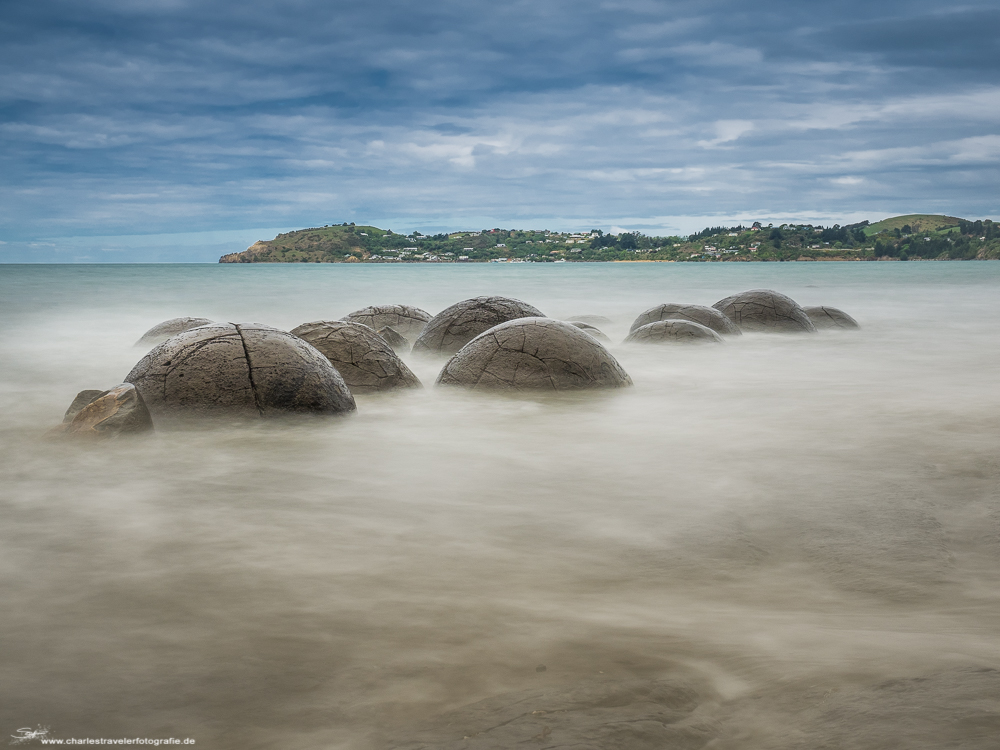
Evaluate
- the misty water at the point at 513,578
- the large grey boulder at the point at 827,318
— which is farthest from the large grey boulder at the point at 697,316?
the misty water at the point at 513,578

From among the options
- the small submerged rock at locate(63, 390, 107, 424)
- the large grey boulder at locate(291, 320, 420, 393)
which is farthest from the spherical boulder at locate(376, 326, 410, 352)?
the small submerged rock at locate(63, 390, 107, 424)

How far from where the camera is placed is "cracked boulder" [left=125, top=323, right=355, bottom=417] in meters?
7.06

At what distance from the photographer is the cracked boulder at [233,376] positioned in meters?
7.06

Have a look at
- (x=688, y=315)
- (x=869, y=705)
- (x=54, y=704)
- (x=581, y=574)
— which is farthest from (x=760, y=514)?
(x=688, y=315)

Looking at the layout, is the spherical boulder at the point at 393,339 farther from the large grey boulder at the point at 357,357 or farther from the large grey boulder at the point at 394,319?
the large grey boulder at the point at 357,357

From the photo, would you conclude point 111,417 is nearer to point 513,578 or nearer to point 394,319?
point 513,578

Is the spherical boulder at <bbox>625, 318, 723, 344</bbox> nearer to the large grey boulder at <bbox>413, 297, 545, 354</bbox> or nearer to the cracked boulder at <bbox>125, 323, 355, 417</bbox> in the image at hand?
the large grey boulder at <bbox>413, 297, 545, 354</bbox>

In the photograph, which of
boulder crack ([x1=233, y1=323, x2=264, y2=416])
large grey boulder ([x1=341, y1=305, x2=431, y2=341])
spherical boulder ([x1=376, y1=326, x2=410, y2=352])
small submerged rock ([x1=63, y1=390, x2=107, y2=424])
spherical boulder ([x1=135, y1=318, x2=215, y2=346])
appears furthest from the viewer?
large grey boulder ([x1=341, y1=305, x2=431, y2=341])

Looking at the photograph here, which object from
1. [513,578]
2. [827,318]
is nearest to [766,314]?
[827,318]

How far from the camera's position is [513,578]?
386 cm
